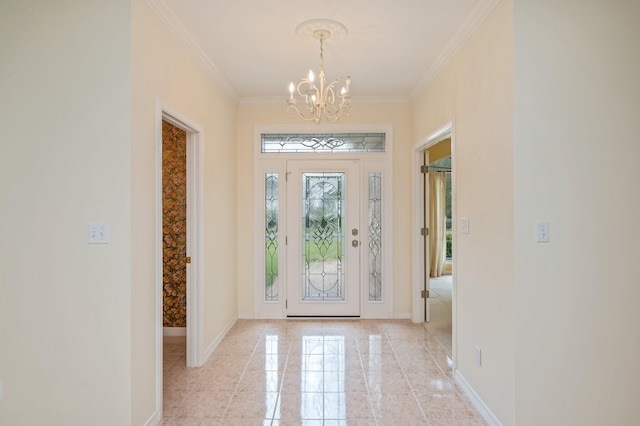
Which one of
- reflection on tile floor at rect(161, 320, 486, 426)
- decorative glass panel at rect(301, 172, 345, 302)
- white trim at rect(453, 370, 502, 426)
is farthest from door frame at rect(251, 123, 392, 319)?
white trim at rect(453, 370, 502, 426)

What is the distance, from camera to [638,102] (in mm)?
2115

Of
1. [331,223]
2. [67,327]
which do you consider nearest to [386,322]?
[331,223]

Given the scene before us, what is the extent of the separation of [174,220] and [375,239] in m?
2.36

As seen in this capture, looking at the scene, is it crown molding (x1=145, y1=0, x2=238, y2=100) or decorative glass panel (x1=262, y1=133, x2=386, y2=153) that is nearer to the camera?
crown molding (x1=145, y1=0, x2=238, y2=100)

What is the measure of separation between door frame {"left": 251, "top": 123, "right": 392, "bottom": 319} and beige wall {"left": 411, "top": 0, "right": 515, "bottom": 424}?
5.08 ft

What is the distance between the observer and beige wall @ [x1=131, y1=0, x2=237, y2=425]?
84.5 inches

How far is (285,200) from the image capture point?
4.64m

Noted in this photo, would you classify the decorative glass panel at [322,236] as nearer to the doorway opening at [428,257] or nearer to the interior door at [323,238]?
the interior door at [323,238]

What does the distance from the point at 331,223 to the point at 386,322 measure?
4.50 feet

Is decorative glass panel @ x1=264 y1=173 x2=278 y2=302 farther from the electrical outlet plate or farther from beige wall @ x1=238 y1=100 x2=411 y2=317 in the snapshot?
the electrical outlet plate

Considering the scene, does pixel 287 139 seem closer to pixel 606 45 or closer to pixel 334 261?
pixel 334 261

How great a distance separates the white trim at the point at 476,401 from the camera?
235 cm

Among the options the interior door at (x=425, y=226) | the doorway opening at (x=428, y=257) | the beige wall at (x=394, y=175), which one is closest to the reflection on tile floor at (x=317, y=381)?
the doorway opening at (x=428, y=257)

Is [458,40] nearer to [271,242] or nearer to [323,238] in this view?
[323,238]
